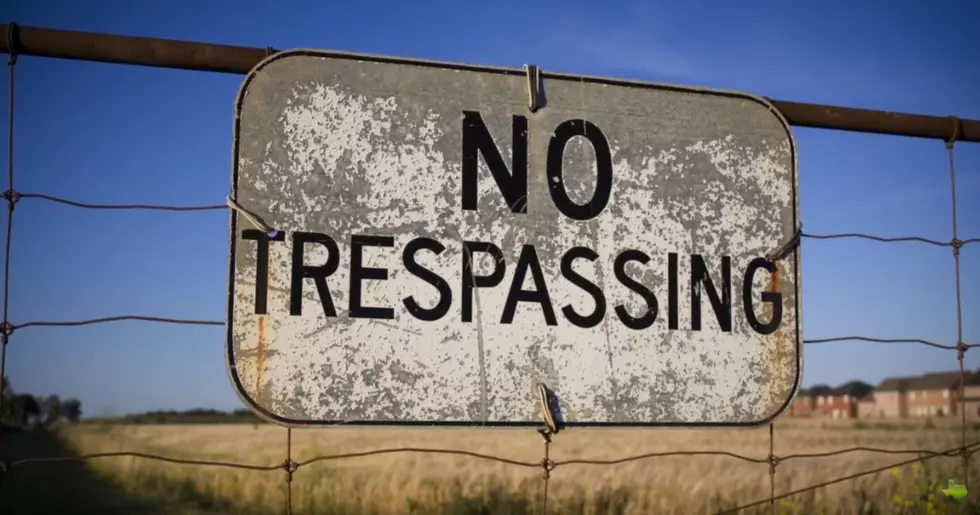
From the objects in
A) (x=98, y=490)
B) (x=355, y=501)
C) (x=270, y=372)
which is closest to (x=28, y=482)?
(x=98, y=490)

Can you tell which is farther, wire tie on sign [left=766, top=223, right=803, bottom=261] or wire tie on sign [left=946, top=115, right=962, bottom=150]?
wire tie on sign [left=946, top=115, right=962, bottom=150]

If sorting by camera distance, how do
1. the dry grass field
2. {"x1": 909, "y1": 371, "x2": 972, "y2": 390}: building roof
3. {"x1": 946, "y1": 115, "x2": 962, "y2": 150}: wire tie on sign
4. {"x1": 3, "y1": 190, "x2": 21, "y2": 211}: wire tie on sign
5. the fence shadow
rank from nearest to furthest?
{"x1": 3, "y1": 190, "x2": 21, "y2": 211}: wire tie on sign
{"x1": 946, "y1": 115, "x2": 962, "y2": 150}: wire tie on sign
the dry grass field
the fence shadow
{"x1": 909, "y1": 371, "x2": 972, "y2": 390}: building roof

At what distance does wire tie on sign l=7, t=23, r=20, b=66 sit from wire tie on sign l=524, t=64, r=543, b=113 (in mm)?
1158

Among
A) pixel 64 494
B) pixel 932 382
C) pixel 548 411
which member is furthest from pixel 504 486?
pixel 932 382

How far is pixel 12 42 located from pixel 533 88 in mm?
1180

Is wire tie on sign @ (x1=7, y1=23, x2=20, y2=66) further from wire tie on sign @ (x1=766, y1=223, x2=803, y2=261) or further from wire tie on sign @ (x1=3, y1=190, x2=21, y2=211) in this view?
wire tie on sign @ (x1=766, y1=223, x2=803, y2=261)

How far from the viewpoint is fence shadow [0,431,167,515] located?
1025cm

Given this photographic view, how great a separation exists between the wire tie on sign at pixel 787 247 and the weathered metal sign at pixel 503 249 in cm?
2

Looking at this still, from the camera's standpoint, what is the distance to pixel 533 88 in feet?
7.74

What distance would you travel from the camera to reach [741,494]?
895 centimetres

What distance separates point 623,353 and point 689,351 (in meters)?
0.18

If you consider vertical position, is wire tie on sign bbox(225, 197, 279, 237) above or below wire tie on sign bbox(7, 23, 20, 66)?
below

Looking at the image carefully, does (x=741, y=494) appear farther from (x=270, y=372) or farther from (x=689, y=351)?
(x=270, y=372)

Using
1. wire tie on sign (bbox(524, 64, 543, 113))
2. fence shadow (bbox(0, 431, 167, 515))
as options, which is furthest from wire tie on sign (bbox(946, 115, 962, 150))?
fence shadow (bbox(0, 431, 167, 515))
